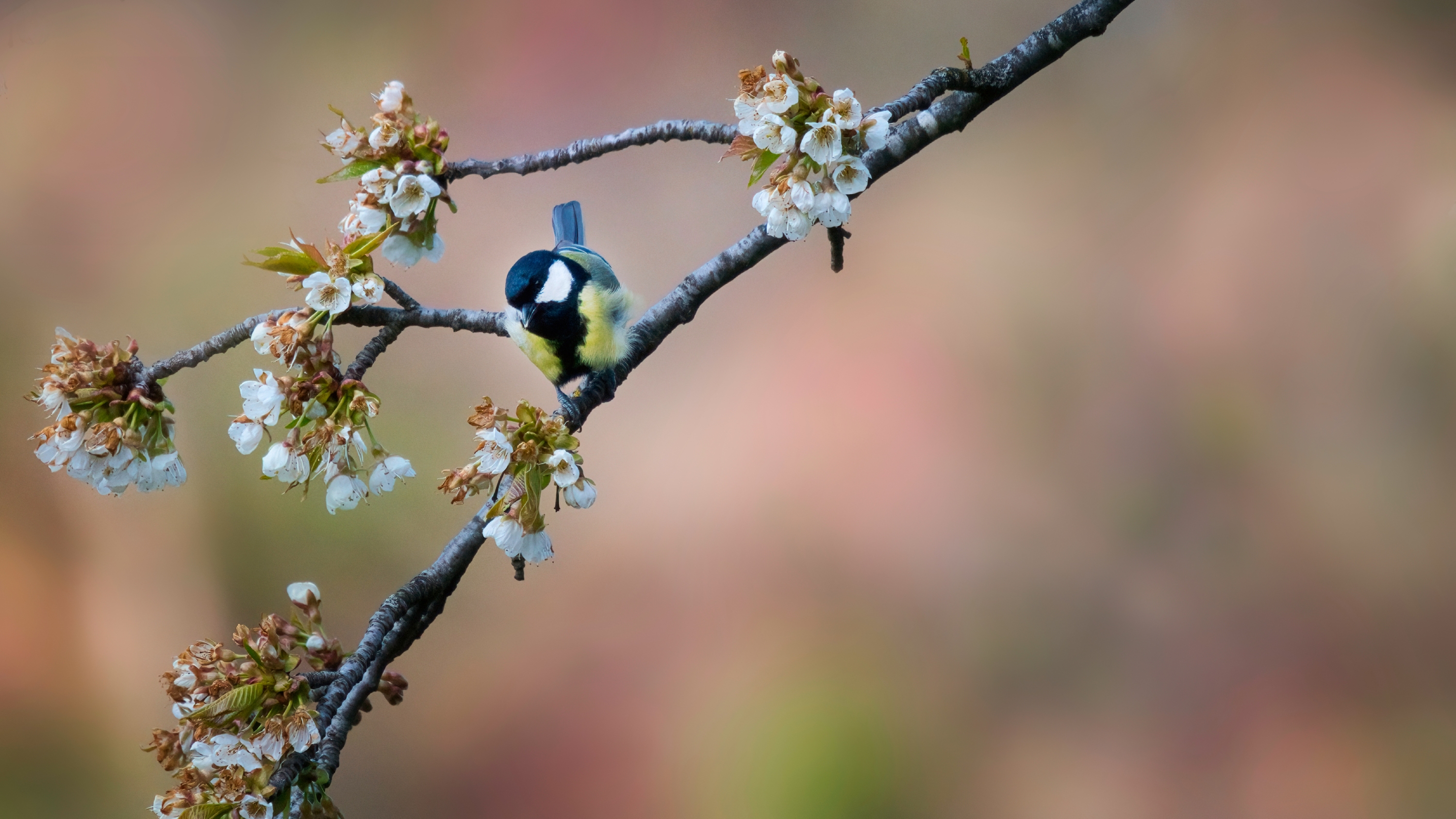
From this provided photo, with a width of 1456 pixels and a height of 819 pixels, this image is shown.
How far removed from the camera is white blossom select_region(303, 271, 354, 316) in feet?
2.43

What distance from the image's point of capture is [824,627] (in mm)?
1224

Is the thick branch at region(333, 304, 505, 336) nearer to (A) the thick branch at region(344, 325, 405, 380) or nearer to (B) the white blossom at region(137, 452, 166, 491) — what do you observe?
(A) the thick branch at region(344, 325, 405, 380)

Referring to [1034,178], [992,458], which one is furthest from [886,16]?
[992,458]

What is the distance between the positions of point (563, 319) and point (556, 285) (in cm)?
5

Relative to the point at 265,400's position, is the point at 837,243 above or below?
above

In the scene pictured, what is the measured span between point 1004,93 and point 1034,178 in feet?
1.28

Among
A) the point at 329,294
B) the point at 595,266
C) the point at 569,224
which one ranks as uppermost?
the point at 569,224

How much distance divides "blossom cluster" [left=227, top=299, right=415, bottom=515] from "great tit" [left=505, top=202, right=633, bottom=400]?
0.94 ft

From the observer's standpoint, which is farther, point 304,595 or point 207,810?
point 304,595

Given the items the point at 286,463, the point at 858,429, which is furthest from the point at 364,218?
the point at 858,429

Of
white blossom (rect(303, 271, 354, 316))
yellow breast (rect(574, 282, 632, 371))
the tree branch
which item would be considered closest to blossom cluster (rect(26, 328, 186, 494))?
the tree branch

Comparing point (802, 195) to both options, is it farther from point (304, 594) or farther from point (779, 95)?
point (304, 594)

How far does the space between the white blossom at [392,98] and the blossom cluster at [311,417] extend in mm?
200

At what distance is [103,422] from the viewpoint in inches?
32.4
